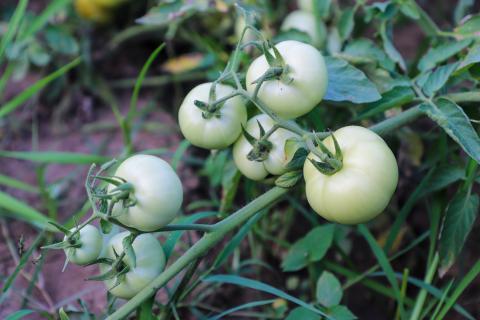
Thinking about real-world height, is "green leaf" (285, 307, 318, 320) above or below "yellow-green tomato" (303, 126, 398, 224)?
below

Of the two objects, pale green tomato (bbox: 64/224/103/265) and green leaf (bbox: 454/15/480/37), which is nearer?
pale green tomato (bbox: 64/224/103/265)

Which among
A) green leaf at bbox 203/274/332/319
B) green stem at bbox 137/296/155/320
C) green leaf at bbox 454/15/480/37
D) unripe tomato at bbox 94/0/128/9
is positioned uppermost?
green leaf at bbox 454/15/480/37

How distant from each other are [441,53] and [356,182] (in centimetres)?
50

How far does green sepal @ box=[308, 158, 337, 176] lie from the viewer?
0.77 metres

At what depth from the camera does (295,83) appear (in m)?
0.82

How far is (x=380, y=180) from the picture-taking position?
30.5 inches

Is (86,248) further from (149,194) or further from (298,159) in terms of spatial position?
(298,159)

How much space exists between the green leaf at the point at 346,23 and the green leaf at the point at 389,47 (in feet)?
0.26

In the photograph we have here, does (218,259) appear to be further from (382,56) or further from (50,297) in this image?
(382,56)

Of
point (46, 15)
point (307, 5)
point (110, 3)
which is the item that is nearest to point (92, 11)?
point (110, 3)

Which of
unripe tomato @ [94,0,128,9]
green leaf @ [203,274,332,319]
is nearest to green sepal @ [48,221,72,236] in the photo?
green leaf @ [203,274,332,319]

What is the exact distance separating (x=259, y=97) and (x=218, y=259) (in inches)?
13.6

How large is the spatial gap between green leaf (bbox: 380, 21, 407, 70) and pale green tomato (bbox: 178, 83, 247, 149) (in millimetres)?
439

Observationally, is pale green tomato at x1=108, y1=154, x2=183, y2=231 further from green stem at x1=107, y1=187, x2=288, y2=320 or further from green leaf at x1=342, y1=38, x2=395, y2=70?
green leaf at x1=342, y1=38, x2=395, y2=70
